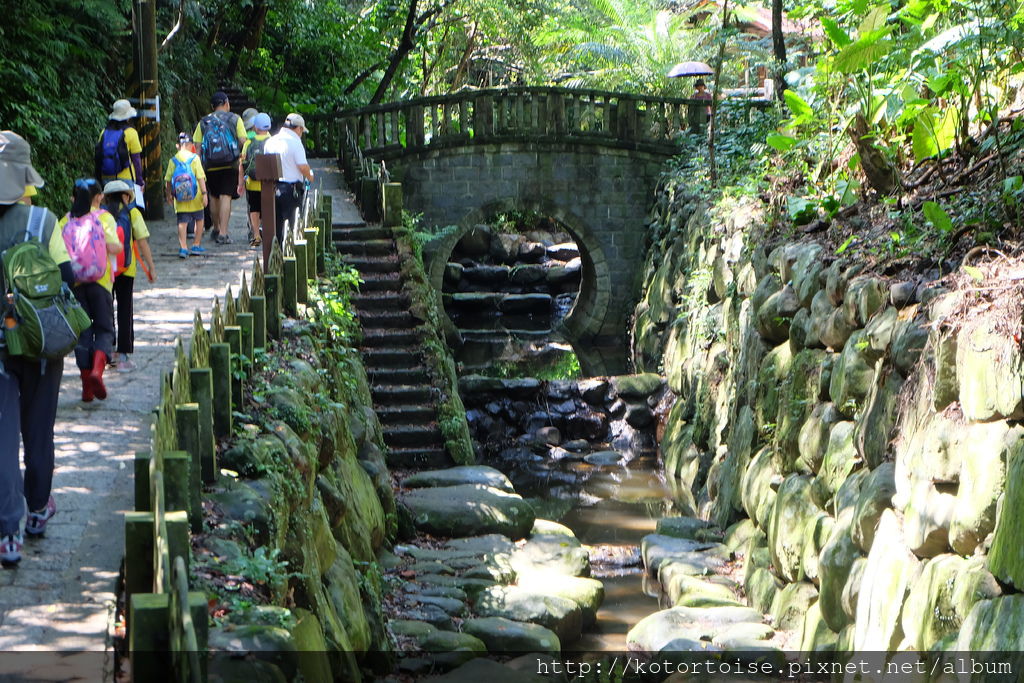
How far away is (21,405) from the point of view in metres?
5.53

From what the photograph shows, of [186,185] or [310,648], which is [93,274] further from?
[186,185]

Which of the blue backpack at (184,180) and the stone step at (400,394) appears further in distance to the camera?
the stone step at (400,394)

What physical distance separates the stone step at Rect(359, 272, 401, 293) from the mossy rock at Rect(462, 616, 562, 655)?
6.39 meters

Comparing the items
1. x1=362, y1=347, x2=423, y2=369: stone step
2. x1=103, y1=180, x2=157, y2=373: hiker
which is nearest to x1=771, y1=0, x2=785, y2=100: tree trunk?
x1=362, y1=347, x2=423, y2=369: stone step

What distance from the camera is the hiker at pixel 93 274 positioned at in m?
7.49

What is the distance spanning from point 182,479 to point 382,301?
9095mm

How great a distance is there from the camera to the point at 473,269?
27.4 meters

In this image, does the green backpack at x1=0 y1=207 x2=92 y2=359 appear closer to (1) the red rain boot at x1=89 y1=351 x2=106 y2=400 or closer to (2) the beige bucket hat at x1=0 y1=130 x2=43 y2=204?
(2) the beige bucket hat at x1=0 y1=130 x2=43 y2=204

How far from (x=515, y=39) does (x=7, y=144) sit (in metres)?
21.8


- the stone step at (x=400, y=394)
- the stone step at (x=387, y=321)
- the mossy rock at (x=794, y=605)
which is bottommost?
the mossy rock at (x=794, y=605)

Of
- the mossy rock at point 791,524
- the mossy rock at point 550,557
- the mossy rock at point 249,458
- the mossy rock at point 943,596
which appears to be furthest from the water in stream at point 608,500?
the mossy rock at point 943,596

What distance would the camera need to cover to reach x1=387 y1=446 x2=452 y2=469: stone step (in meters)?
12.5

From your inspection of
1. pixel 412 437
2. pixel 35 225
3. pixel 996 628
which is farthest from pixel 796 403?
pixel 35 225

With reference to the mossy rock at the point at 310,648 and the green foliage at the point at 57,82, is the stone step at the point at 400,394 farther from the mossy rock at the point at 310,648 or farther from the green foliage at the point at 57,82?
the mossy rock at the point at 310,648
